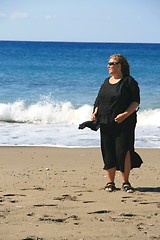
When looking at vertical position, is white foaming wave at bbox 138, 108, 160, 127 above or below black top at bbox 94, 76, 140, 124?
below

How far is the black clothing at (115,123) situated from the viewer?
24.8 feet

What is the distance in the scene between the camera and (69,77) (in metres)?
39.2

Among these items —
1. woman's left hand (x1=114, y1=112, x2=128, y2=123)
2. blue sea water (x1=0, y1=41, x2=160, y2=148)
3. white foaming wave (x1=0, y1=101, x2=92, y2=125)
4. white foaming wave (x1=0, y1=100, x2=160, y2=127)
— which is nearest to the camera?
woman's left hand (x1=114, y1=112, x2=128, y2=123)

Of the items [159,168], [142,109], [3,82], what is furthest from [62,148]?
[3,82]

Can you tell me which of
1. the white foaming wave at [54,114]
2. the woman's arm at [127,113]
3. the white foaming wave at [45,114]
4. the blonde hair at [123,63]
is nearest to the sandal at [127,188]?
the woman's arm at [127,113]

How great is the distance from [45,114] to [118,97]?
12062 mm

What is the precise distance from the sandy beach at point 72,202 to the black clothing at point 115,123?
1.25 feet

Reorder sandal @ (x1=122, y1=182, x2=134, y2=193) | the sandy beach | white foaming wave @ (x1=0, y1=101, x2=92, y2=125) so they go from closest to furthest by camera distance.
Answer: the sandy beach, sandal @ (x1=122, y1=182, x2=134, y2=193), white foaming wave @ (x1=0, y1=101, x2=92, y2=125)

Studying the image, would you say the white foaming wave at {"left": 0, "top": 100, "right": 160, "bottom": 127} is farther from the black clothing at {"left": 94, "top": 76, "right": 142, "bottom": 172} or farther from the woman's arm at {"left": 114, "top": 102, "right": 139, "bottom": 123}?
the woman's arm at {"left": 114, "top": 102, "right": 139, "bottom": 123}

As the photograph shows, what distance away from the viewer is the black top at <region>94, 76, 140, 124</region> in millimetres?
7547

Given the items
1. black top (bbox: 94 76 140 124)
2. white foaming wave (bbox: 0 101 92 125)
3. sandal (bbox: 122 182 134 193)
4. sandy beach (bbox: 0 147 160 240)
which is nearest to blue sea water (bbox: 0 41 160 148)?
white foaming wave (bbox: 0 101 92 125)

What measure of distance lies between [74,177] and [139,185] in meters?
0.97

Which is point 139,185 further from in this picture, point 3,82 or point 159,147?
point 3,82

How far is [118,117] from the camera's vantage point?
7.54m
